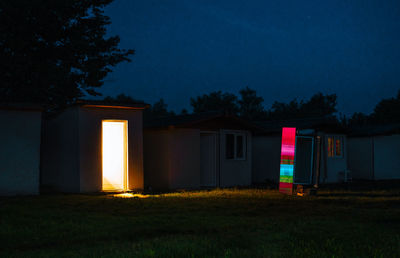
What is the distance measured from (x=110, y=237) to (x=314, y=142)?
1073 cm

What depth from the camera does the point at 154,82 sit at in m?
94.8

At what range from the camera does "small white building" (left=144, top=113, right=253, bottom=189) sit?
62.7 feet

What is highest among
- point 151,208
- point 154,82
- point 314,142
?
point 154,82

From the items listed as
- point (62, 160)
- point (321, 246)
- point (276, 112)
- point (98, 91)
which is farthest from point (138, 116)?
point (276, 112)

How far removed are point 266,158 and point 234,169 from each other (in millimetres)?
4153

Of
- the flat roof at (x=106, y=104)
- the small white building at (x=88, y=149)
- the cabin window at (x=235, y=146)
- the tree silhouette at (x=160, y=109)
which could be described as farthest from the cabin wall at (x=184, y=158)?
the tree silhouette at (x=160, y=109)

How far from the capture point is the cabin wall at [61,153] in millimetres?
16672

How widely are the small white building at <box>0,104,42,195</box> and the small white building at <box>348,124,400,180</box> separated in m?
17.6

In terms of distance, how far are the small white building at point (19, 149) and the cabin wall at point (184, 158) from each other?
5.44 m

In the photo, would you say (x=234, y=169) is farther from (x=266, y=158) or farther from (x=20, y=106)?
(x=20, y=106)

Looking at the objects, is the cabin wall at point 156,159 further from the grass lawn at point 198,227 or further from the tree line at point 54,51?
the grass lawn at point 198,227

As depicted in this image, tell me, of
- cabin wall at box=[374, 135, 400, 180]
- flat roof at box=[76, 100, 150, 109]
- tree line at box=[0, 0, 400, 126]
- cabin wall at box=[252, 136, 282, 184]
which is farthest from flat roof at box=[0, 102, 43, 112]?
cabin wall at box=[374, 135, 400, 180]

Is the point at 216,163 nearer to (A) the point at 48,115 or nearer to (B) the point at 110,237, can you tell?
(A) the point at 48,115

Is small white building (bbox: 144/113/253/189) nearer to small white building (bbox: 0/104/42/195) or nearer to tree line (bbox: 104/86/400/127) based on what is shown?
small white building (bbox: 0/104/42/195)
